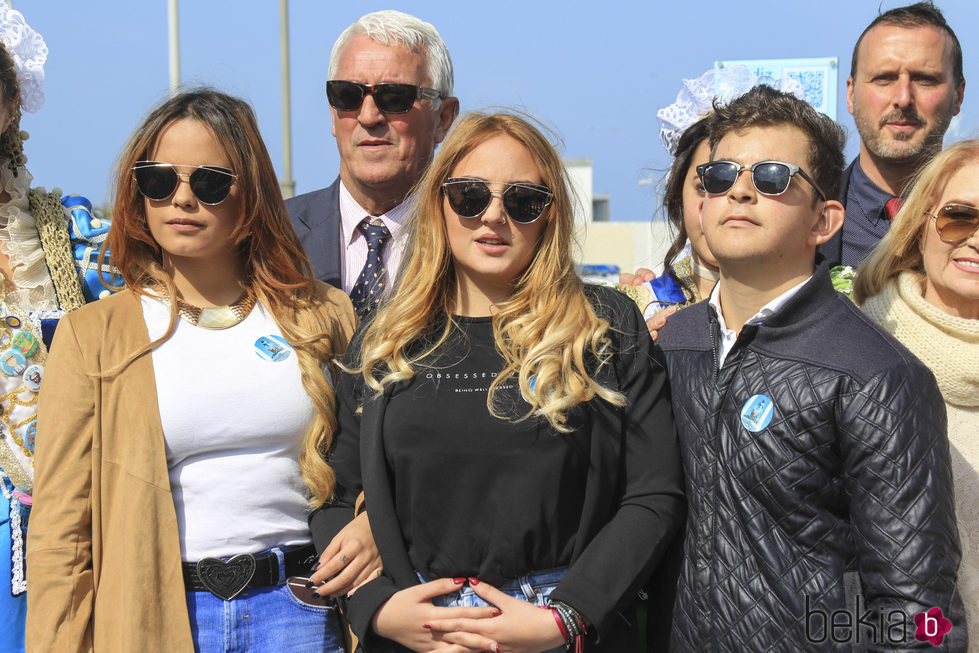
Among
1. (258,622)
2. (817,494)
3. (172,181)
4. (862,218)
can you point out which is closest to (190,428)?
(258,622)

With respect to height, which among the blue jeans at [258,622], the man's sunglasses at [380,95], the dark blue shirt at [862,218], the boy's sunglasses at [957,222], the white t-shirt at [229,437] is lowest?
the blue jeans at [258,622]

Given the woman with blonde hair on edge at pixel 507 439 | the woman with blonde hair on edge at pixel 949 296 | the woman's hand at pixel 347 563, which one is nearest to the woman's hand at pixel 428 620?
the woman with blonde hair on edge at pixel 507 439

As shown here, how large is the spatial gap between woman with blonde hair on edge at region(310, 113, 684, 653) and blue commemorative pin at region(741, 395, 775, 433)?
0.82ft

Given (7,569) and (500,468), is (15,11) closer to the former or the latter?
(7,569)

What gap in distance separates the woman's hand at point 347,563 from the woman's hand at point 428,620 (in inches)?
5.2

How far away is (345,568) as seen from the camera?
258cm

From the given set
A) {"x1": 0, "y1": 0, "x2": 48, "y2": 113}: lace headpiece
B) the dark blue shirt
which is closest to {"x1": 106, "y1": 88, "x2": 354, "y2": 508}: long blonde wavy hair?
{"x1": 0, "y1": 0, "x2": 48, "y2": 113}: lace headpiece

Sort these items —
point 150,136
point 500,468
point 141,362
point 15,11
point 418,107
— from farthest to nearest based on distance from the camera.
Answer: point 418,107
point 15,11
point 150,136
point 141,362
point 500,468

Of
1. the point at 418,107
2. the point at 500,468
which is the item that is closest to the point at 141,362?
the point at 500,468

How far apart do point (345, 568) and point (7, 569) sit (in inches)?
45.8

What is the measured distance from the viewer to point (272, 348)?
2812 millimetres

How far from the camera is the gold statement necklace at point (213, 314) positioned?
2812 millimetres

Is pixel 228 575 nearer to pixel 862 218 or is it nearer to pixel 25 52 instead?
pixel 25 52

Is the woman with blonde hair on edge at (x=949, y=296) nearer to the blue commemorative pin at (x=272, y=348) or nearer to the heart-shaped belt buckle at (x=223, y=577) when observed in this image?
the blue commemorative pin at (x=272, y=348)
